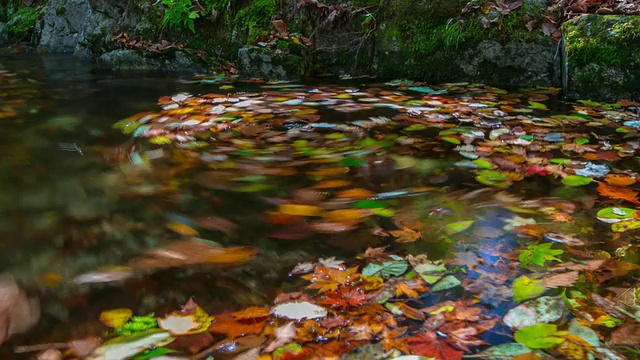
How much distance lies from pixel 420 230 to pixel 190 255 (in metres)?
0.77

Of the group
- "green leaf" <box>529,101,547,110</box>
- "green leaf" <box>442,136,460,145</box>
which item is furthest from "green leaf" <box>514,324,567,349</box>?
"green leaf" <box>529,101,547,110</box>

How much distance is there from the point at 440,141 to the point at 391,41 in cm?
254

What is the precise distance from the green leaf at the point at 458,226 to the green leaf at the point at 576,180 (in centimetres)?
63

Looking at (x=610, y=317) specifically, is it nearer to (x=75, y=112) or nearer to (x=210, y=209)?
(x=210, y=209)

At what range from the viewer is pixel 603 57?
394cm

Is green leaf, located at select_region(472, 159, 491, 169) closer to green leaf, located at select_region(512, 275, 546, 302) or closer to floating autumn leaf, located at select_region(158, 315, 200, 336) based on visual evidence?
green leaf, located at select_region(512, 275, 546, 302)

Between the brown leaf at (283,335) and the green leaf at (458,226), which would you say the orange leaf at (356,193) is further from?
the brown leaf at (283,335)

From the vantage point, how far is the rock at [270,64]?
5.16m

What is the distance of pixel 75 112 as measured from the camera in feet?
12.0

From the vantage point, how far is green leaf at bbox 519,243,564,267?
153 centimetres

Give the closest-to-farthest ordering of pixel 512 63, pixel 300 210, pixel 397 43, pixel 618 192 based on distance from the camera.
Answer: pixel 300 210, pixel 618 192, pixel 512 63, pixel 397 43

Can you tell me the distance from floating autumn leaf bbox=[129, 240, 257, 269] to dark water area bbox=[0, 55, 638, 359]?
0.04m

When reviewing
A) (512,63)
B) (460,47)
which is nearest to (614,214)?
(512,63)

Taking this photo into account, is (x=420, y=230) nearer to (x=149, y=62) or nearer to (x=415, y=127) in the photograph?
(x=415, y=127)
